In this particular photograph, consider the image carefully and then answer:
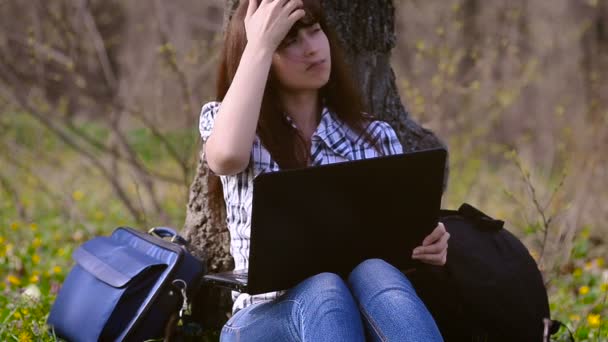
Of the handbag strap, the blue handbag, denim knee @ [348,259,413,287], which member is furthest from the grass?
denim knee @ [348,259,413,287]

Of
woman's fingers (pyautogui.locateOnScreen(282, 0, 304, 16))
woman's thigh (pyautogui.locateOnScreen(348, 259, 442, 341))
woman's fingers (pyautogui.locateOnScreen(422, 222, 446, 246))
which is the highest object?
woman's fingers (pyautogui.locateOnScreen(282, 0, 304, 16))

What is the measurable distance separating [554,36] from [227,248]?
616 centimetres

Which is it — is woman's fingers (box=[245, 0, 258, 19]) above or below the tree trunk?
above

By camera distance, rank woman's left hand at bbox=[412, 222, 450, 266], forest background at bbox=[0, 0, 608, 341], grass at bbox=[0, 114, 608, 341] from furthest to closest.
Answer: forest background at bbox=[0, 0, 608, 341] → grass at bbox=[0, 114, 608, 341] → woman's left hand at bbox=[412, 222, 450, 266]

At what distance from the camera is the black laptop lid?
5.88ft

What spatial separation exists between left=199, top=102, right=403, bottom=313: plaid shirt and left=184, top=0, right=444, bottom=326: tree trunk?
366mm

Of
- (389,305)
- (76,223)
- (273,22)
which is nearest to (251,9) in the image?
(273,22)

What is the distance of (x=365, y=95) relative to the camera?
267 cm

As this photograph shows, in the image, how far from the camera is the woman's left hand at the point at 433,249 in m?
2.04

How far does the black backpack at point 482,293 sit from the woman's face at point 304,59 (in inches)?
23.6

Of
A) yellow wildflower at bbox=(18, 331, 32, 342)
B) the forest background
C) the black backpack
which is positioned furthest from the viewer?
the forest background

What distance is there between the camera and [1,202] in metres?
5.65

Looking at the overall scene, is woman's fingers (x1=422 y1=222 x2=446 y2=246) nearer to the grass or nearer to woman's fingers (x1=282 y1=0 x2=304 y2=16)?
woman's fingers (x1=282 y1=0 x2=304 y2=16)

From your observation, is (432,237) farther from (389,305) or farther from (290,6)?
(290,6)
